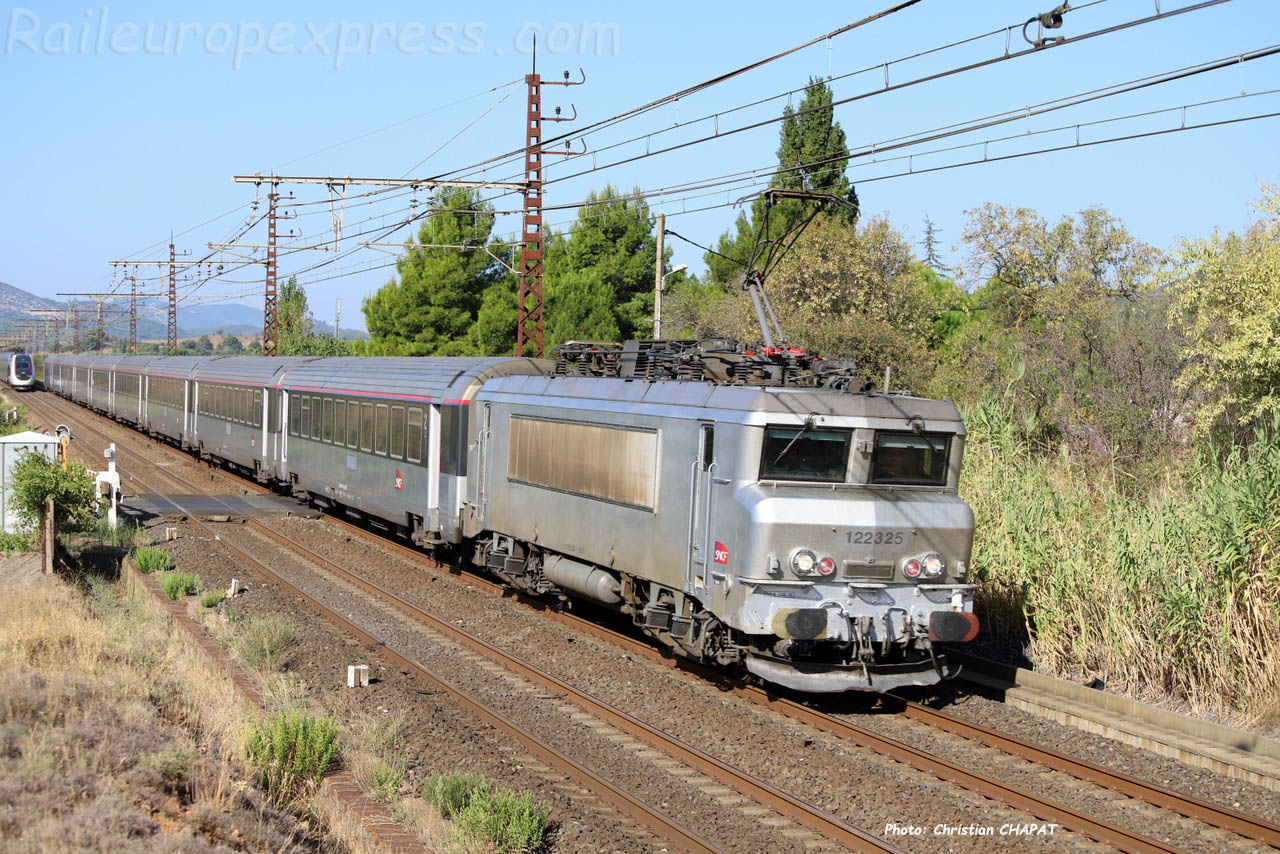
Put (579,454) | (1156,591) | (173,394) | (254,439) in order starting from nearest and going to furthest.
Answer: (1156,591) < (579,454) < (254,439) < (173,394)

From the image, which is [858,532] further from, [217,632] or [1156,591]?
[217,632]

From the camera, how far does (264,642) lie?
40.1 feet

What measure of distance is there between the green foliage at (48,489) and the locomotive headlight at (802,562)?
1200 centimetres

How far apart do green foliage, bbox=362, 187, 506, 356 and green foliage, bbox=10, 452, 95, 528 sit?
1420 inches

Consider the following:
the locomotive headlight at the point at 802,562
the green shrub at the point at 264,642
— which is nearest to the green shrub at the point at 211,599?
the green shrub at the point at 264,642

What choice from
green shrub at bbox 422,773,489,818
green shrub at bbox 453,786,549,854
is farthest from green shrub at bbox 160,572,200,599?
green shrub at bbox 453,786,549,854

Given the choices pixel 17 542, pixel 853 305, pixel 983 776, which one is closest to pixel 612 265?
pixel 853 305

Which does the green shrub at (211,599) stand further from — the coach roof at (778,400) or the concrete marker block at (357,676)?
the coach roof at (778,400)

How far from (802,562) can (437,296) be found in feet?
152

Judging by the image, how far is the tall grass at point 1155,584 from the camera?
10117 millimetres

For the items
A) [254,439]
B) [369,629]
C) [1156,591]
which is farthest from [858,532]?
[254,439]

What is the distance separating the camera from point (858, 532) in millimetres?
10102

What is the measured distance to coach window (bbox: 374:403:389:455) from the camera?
19297 mm

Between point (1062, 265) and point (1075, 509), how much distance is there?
908 inches
